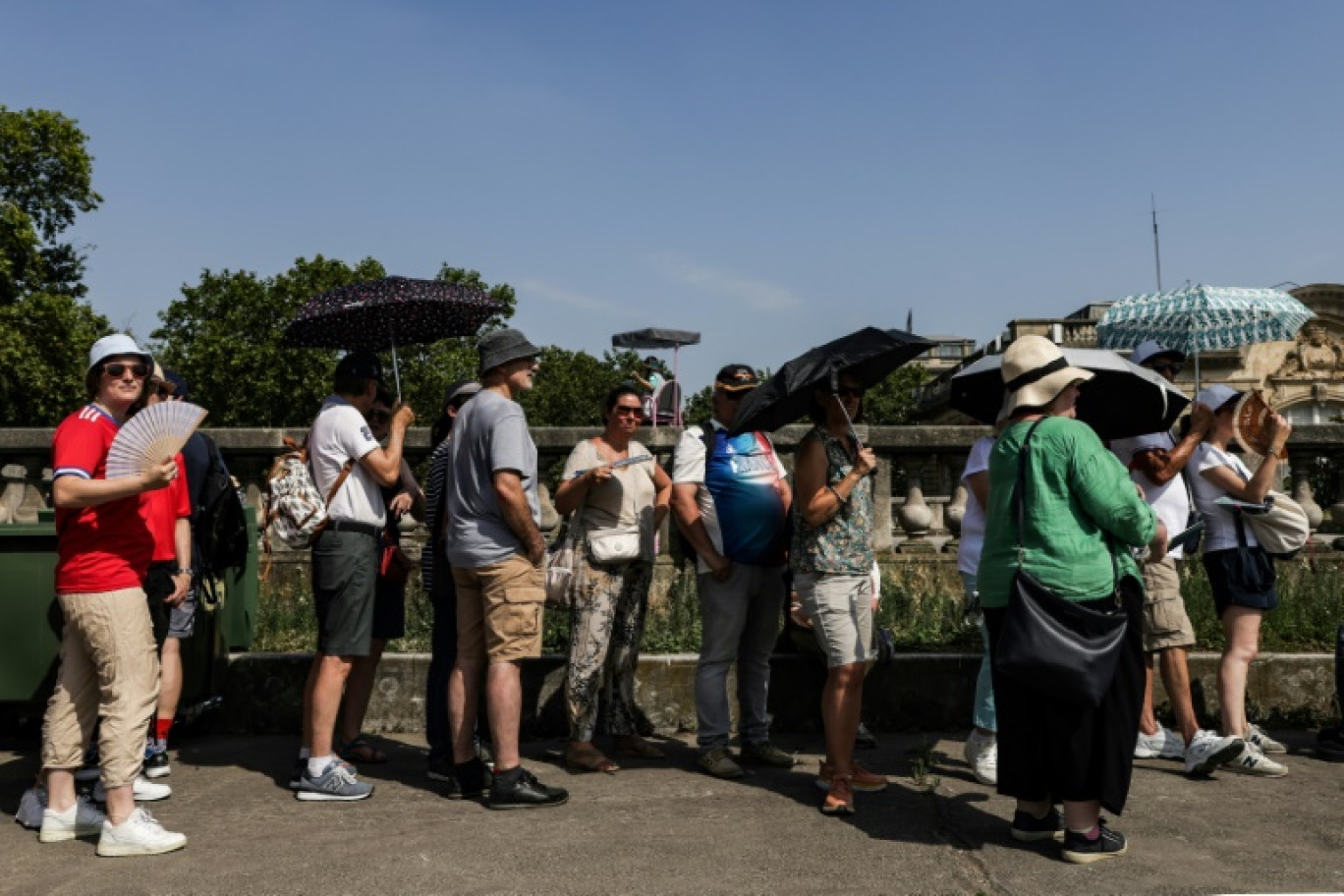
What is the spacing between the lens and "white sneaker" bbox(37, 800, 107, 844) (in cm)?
484

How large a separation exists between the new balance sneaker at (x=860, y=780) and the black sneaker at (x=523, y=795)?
1128 millimetres

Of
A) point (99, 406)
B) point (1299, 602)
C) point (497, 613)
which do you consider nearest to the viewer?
point (99, 406)

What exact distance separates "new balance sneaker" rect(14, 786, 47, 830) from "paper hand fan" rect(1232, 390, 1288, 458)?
569 centimetres

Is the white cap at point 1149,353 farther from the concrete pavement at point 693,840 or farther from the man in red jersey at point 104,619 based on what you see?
the man in red jersey at point 104,619

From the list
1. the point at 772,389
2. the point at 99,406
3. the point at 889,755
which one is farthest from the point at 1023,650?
the point at 99,406

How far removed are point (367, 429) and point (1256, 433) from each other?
4312 mm

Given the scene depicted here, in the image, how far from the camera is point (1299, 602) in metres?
7.81

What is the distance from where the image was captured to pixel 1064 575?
4504 millimetres

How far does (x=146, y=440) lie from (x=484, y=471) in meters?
1.39

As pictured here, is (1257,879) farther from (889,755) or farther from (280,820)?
(280,820)

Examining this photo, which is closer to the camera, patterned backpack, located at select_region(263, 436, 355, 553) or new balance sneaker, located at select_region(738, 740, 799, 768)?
patterned backpack, located at select_region(263, 436, 355, 553)

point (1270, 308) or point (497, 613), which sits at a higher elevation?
point (1270, 308)

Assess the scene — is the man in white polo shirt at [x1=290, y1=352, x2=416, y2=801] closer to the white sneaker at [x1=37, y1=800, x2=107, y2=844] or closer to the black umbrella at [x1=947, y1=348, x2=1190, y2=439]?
the white sneaker at [x1=37, y1=800, x2=107, y2=844]

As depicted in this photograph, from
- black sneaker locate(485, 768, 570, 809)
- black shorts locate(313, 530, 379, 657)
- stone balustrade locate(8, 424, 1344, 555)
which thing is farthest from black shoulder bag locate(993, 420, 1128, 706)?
stone balustrade locate(8, 424, 1344, 555)
